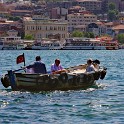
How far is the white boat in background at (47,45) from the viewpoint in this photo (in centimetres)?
18675

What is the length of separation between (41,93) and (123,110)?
241 inches

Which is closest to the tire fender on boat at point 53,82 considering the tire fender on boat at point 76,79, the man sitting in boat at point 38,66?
the man sitting in boat at point 38,66

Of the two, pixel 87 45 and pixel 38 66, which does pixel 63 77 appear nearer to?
pixel 38 66

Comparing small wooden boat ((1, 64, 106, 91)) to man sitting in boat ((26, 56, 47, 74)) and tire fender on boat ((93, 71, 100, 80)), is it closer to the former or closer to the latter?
tire fender on boat ((93, 71, 100, 80))

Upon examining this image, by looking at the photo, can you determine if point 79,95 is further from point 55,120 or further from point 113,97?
point 55,120

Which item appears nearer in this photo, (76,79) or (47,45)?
(76,79)

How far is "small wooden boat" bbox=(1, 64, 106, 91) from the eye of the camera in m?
34.2

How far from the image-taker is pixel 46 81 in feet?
114

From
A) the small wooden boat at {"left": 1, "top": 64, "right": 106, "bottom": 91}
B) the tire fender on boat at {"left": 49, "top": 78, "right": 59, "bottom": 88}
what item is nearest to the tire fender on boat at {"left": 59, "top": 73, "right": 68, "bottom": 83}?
the small wooden boat at {"left": 1, "top": 64, "right": 106, "bottom": 91}

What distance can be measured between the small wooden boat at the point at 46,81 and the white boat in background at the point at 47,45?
147956 millimetres

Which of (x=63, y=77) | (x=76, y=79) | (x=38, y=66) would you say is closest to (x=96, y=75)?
(x=76, y=79)

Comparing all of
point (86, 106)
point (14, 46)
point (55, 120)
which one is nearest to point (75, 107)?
point (86, 106)

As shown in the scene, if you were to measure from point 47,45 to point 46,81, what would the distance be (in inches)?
6113

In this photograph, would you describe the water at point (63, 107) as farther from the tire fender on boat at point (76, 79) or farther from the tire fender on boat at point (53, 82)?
the tire fender on boat at point (76, 79)
